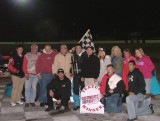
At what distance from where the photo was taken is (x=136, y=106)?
517cm

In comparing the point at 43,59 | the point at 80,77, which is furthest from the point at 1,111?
the point at 80,77

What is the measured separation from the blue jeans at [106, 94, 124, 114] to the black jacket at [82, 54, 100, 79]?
753 mm

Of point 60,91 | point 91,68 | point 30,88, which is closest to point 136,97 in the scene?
point 91,68

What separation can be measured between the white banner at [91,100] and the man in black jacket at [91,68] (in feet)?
0.89

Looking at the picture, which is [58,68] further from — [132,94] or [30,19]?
[30,19]

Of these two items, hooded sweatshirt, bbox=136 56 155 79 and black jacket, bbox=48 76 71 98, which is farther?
hooded sweatshirt, bbox=136 56 155 79

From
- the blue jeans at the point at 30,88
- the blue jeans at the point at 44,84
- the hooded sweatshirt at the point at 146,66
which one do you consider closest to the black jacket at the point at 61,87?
the blue jeans at the point at 44,84

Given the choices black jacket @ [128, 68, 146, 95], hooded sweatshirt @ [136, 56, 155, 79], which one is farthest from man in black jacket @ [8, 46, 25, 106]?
hooded sweatshirt @ [136, 56, 155, 79]

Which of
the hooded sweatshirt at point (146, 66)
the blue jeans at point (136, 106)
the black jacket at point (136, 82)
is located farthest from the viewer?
the hooded sweatshirt at point (146, 66)

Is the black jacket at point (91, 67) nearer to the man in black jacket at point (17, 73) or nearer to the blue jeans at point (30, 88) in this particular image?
the blue jeans at point (30, 88)

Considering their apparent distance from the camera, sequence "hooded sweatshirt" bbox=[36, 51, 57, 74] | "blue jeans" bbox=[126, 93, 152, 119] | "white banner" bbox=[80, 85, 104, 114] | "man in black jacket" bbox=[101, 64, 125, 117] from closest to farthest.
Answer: "blue jeans" bbox=[126, 93, 152, 119] → "man in black jacket" bbox=[101, 64, 125, 117] → "white banner" bbox=[80, 85, 104, 114] → "hooded sweatshirt" bbox=[36, 51, 57, 74]

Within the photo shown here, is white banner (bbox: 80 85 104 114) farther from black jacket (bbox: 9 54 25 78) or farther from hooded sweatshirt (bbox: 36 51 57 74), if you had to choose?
A: black jacket (bbox: 9 54 25 78)

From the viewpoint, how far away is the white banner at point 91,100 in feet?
18.0

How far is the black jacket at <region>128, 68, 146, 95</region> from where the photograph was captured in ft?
16.5
